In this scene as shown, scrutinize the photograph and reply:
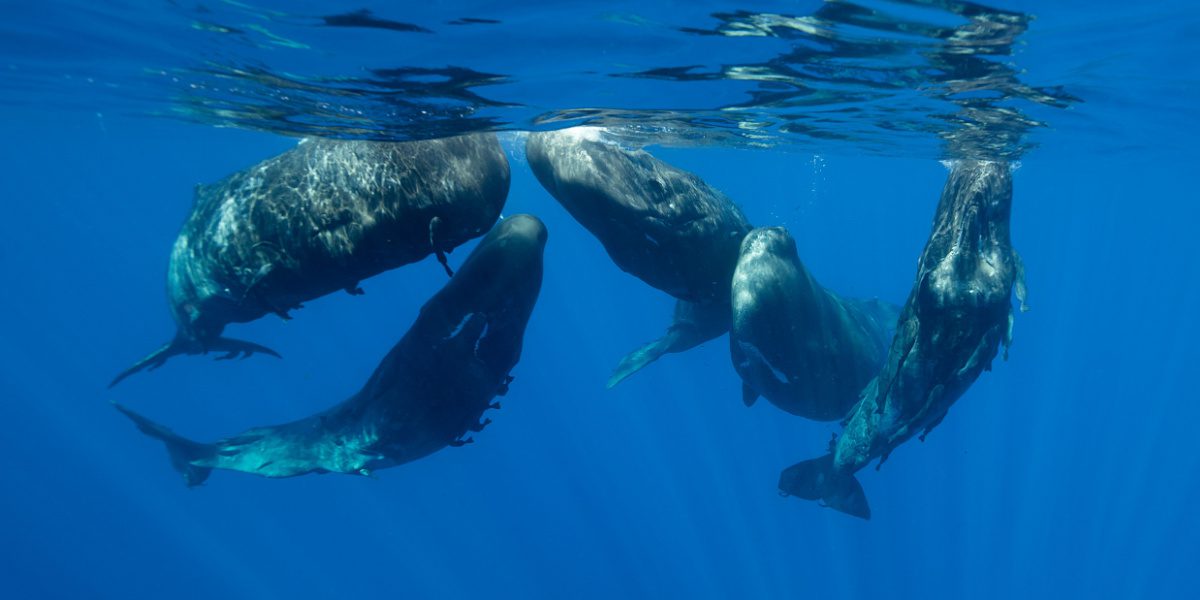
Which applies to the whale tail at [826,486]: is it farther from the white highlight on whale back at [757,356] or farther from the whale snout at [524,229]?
the whale snout at [524,229]

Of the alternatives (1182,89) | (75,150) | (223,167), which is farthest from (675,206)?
(223,167)

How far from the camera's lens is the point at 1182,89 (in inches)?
524

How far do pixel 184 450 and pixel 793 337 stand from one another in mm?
8546

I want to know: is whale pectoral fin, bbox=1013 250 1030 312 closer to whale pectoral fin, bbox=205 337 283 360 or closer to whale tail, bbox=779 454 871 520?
whale tail, bbox=779 454 871 520

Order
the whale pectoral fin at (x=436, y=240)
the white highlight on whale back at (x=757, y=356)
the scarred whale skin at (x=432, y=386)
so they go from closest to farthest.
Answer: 1. the whale pectoral fin at (x=436, y=240)
2. the scarred whale skin at (x=432, y=386)
3. the white highlight on whale back at (x=757, y=356)

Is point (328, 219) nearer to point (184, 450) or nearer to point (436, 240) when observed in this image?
point (436, 240)

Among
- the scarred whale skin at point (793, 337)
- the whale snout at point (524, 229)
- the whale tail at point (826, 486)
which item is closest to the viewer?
the whale snout at point (524, 229)

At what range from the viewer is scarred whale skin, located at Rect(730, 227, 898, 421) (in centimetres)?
892

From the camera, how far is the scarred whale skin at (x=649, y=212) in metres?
9.04

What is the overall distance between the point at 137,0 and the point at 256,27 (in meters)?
1.30

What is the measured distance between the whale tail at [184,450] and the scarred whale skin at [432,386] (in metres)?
0.01

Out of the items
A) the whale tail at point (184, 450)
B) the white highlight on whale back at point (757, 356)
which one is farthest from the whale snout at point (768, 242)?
the whale tail at point (184, 450)

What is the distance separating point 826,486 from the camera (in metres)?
10.3

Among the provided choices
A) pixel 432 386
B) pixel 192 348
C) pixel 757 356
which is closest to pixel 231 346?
pixel 192 348
